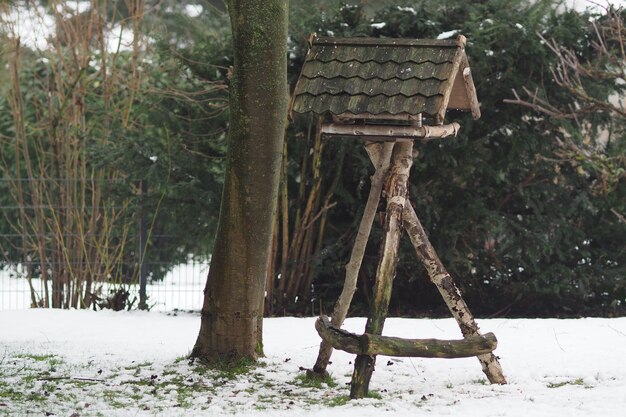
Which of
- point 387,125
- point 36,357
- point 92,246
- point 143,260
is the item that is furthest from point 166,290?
point 387,125

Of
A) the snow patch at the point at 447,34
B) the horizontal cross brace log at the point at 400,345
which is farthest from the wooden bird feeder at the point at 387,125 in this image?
the snow patch at the point at 447,34

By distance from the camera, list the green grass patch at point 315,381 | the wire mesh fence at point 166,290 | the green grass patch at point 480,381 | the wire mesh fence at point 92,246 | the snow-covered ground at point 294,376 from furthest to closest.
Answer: the wire mesh fence at point 166,290, the wire mesh fence at point 92,246, the green grass patch at point 480,381, the green grass patch at point 315,381, the snow-covered ground at point 294,376

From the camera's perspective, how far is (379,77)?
5.94 metres

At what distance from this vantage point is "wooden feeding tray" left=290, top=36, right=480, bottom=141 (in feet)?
19.0

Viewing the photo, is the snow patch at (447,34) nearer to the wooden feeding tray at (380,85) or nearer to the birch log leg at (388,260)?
the wooden feeding tray at (380,85)

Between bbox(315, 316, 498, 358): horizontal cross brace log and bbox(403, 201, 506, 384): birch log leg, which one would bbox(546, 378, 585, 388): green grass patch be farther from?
bbox(315, 316, 498, 358): horizontal cross brace log

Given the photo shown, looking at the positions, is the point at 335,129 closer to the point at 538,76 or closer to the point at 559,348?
the point at 559,348

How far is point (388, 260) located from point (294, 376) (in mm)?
1192

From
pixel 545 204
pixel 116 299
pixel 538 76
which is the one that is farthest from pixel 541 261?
pixel 116 299

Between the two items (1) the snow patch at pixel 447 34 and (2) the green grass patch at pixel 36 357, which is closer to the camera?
(2) the green grass patch at pixel 36 357

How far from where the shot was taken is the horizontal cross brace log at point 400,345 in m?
5.62

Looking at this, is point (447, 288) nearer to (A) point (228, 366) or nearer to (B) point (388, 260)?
(B) point (388, 260)

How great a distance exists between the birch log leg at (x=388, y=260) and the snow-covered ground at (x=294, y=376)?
163 millimetres

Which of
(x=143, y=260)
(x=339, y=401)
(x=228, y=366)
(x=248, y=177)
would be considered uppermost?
(x=248, y=177)
